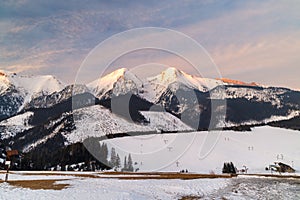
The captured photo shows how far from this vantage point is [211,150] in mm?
142000

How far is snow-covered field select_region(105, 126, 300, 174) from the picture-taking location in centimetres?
12119

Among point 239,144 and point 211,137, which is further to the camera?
point 211,137

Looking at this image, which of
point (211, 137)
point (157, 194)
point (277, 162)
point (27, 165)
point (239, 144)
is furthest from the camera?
point (211, 137)

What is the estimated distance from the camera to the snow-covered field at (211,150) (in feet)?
398

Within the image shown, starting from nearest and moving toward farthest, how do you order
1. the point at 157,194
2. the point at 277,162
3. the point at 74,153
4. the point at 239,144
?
the point at 157,194
the point at 277,162
the point at 74,153
the point at 239,144

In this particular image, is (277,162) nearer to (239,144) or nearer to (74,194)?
(239,144)

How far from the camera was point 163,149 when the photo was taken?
149000 millimetres

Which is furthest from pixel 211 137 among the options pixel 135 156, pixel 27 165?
pixel 27 165

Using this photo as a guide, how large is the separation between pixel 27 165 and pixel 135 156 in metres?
44.7

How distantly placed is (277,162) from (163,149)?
51.4m

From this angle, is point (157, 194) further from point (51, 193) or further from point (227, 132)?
point (227, 132)

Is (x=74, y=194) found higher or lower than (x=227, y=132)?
lower

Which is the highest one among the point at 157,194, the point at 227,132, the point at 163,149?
the point at 227,132

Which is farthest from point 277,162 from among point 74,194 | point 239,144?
point 74,194
